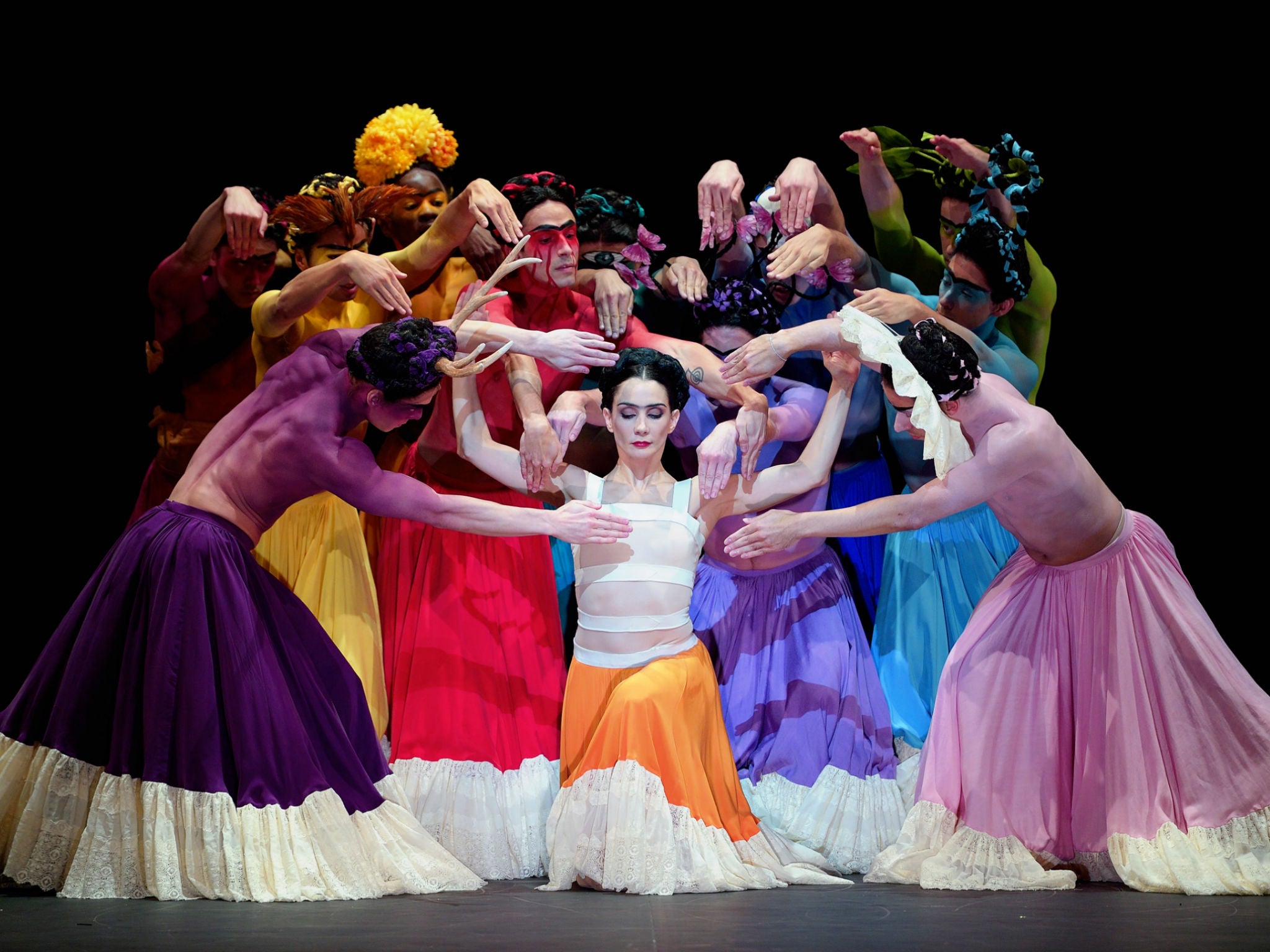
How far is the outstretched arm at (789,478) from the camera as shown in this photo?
3.91 meters

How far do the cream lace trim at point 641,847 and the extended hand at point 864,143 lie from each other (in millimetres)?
2157

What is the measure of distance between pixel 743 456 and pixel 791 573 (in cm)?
56

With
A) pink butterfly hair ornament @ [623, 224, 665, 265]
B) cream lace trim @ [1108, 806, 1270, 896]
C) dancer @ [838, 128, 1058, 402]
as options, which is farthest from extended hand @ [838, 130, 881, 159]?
cream lace trim @ [1108, 806, 1270, 896]

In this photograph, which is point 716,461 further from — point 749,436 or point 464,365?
point 464,365

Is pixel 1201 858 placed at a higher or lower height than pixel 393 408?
lower

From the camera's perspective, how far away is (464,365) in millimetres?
3660

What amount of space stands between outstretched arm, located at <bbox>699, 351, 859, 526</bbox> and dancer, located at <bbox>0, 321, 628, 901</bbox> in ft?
1.52

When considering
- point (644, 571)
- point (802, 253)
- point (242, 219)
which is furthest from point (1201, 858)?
point (242, 219)

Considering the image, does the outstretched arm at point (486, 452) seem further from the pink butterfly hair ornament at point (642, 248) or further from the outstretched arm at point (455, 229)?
the pink butterfly hair ornament at point (642, 248)

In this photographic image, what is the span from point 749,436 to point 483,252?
1264 mm

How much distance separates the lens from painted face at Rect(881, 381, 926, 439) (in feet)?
11.9

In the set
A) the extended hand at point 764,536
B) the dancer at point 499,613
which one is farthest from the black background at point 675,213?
the extended hand at point 764,536

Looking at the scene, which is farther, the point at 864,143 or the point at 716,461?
the point at 864,143

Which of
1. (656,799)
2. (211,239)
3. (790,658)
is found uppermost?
(211,239)
